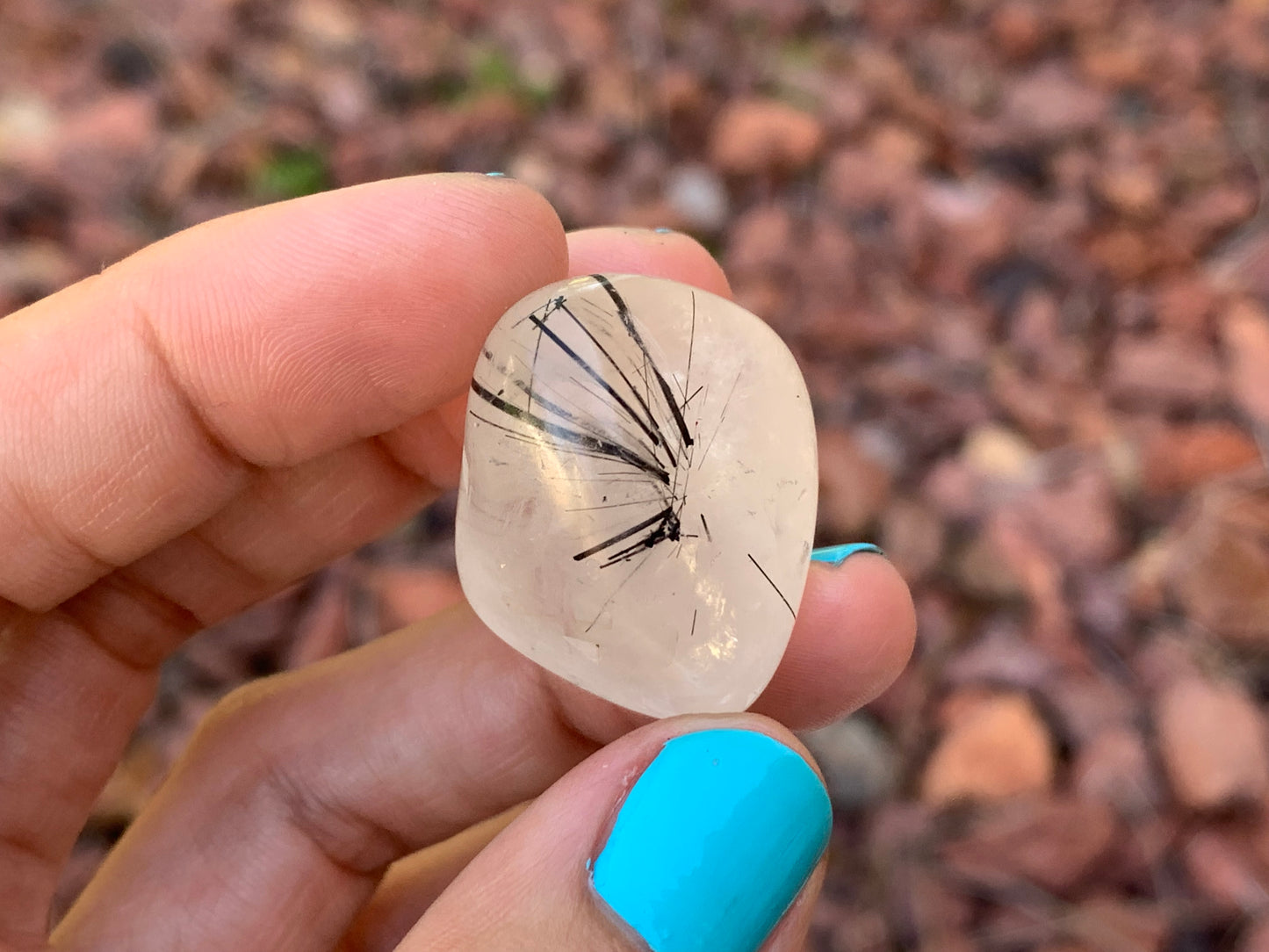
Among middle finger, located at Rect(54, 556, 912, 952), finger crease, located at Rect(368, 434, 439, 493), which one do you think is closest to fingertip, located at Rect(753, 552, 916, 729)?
middle finger, located at Rect(54, 556, 912, 952)

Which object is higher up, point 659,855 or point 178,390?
point 178,390

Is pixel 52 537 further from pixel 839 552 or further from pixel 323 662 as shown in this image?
pixel 839 552

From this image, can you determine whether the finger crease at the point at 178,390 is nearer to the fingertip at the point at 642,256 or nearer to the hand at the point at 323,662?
the hand at the point at 323,662

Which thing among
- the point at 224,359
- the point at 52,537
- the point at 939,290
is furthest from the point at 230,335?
the point at 939,290

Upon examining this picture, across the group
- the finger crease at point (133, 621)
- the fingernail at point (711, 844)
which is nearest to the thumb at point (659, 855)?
the fingernail at point (711, 844)

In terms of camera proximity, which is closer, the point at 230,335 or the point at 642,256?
the point at 230,335

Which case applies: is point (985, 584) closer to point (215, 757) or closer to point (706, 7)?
point (215, 757)

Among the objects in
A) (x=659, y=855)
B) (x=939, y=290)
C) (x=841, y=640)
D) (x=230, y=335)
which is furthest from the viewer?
(x=939, y=290)
